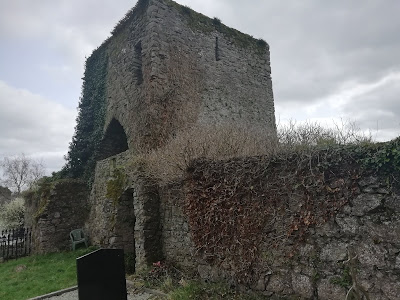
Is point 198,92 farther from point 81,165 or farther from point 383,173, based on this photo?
point 383,173

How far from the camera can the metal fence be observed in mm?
12539

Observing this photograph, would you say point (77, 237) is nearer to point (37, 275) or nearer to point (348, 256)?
point (37, 275)

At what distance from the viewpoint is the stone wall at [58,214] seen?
12141 mm

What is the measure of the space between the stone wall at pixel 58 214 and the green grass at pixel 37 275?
613mm

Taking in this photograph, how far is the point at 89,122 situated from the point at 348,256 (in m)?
11.9

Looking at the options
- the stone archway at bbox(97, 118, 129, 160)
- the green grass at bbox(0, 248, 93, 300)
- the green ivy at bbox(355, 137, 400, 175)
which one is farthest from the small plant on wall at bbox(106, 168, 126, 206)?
the green ivy at bbox(355, 137, 400, 175)

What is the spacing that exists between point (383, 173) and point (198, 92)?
807 centimetres

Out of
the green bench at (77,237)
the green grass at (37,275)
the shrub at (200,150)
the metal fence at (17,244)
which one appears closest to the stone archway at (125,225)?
the green grass at (37,275)

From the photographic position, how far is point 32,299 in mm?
7156

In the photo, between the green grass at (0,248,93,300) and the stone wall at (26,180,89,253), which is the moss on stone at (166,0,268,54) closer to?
the stone wall at (26,180,89,253)

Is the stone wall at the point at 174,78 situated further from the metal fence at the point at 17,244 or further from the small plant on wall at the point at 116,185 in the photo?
the metal fence at the point at 17,244

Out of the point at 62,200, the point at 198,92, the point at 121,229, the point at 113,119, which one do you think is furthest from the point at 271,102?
the point at 62,200

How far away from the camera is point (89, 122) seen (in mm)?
13672

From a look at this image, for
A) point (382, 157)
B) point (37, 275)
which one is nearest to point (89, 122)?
point (37, 275)
